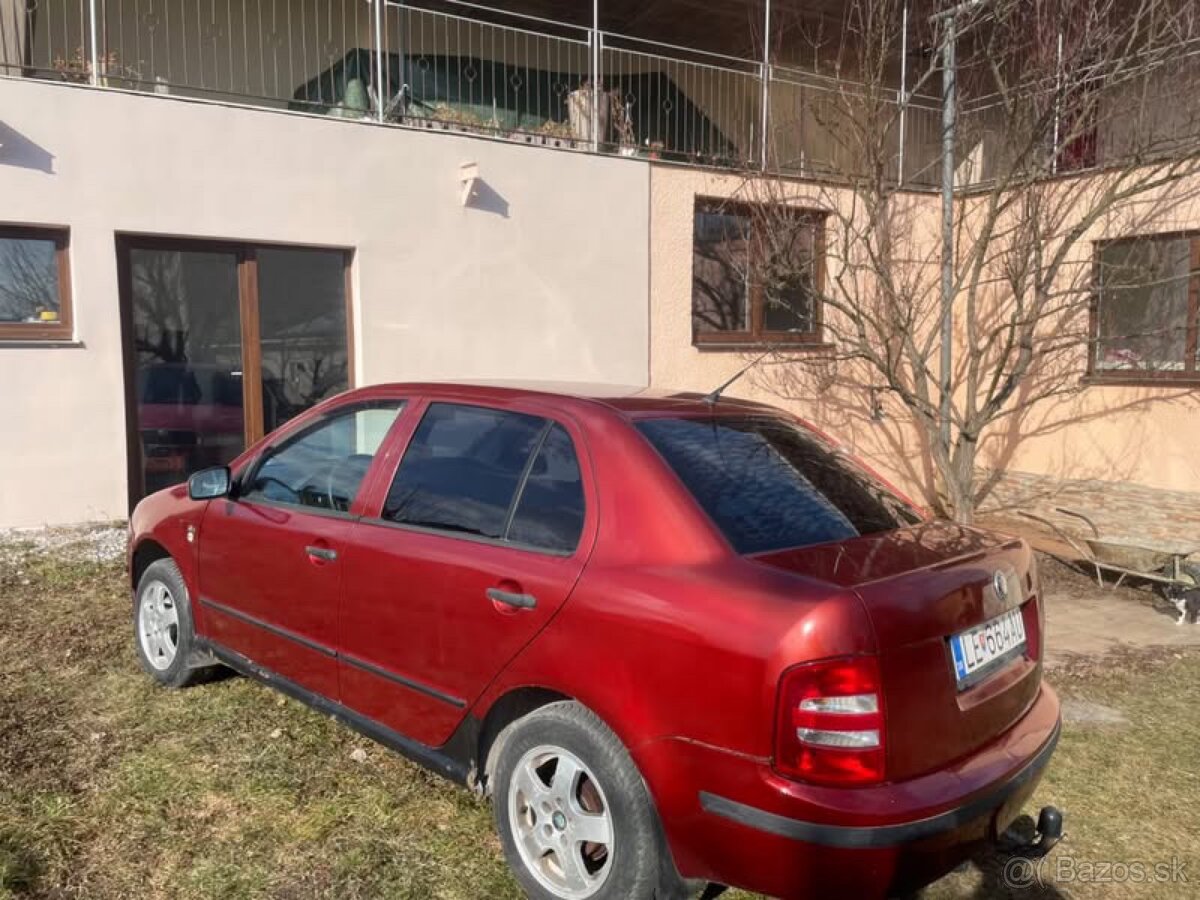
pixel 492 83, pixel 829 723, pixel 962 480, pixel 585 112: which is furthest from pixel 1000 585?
pixel 492 83

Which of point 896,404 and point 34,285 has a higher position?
point 34,285

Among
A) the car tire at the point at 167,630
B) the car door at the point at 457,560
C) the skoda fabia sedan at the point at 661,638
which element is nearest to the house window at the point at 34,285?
the car tire at the point at 167,630

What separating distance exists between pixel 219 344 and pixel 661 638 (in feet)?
21.1

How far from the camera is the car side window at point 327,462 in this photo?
360cm

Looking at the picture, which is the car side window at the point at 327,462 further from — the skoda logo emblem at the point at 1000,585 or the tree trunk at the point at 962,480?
the tree trunk at the point at 962,480

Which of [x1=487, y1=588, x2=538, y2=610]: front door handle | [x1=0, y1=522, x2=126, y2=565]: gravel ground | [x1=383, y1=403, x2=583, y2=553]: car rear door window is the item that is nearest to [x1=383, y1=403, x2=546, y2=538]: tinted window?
[x1=383, y1=403, x2=583, y2=553]: car rear door window

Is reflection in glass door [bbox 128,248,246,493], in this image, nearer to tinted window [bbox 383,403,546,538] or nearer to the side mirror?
the side mirror

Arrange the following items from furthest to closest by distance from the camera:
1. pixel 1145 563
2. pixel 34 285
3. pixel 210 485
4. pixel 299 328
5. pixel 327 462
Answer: pixel 299 328
pixel 34 285
pixel 1145 563
pixel 210 485
pixel 327 462

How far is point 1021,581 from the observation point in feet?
9.51

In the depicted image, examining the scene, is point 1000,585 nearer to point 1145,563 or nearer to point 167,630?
point 167,630

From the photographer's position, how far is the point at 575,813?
262 cm

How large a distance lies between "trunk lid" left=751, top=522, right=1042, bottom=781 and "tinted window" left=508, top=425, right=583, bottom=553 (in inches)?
23.2

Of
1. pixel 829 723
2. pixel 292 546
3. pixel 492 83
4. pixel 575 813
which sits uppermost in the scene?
pixel 492 83

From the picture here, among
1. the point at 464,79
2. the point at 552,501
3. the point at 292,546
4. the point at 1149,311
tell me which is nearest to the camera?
the point at 552,501
